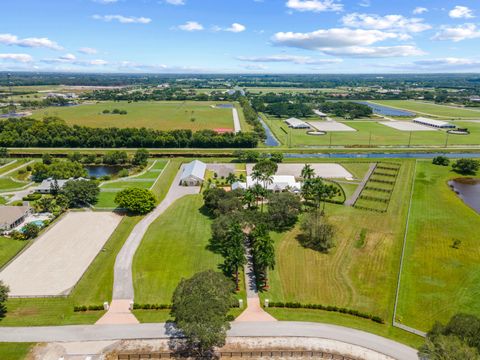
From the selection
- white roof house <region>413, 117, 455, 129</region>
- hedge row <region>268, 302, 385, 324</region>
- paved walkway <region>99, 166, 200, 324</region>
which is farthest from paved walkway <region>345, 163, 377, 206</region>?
white roof house <region>413, 117, 455, 129</region>

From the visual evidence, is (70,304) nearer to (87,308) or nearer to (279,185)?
(87,308)

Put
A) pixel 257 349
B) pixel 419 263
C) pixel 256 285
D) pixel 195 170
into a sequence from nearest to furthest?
pixel 257 349 < pixel 256 285 < pixel 419 263 < pixel 195 170

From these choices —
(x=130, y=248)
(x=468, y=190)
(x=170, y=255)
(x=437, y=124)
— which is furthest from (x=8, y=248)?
(x=437, y=124)

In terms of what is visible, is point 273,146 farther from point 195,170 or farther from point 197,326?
point 197,326

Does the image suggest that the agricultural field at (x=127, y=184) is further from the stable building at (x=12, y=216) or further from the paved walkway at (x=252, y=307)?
the paved walkway at (x=252, y=307)

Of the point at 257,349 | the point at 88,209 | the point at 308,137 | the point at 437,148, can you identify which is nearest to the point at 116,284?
the point at 257,349

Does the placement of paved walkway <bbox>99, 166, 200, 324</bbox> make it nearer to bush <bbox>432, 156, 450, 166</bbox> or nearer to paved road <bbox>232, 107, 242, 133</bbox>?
bush <bbox>432, 156, 450, 166</bbox>
